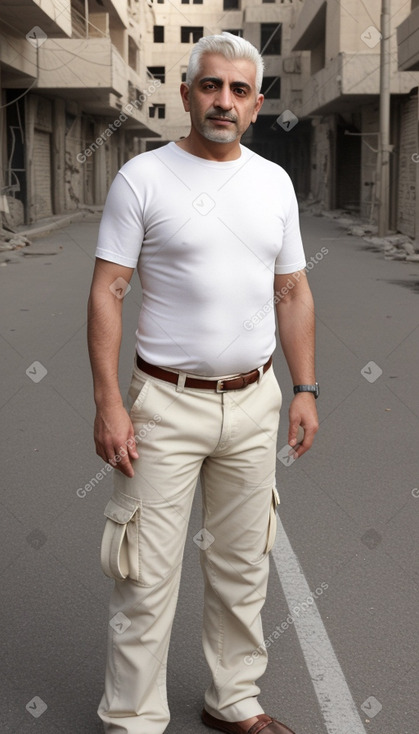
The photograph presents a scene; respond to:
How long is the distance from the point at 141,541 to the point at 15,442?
12.2 feet

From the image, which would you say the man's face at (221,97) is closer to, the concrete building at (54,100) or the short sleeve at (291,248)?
the short sleeve at (291,248)

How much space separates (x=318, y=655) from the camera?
3.52m

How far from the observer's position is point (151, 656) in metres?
2.80

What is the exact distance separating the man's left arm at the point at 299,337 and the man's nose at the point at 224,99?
56 centimetres

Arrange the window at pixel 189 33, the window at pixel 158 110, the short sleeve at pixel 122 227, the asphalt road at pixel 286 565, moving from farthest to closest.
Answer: the window at pixel 189 33 < the window at pixel 158 110 < the asphalt road at pixel 286 565 < the short sleeve at pixel 122 227

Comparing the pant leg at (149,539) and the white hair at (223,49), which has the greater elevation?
Result: the white hair at (223,49)

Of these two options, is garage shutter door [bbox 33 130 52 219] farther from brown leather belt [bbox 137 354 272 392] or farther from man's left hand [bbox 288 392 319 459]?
brown leather belt [bbox 137 354 272 392]

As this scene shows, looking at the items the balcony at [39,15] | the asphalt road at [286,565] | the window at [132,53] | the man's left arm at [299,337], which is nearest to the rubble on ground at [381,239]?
the balcony at [39,15]

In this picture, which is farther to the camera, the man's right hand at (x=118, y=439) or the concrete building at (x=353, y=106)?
the concrete building at (x=353, y=106)

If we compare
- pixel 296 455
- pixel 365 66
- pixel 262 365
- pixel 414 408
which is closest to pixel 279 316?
pixel 262 365

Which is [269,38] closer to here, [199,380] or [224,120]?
[224,120]

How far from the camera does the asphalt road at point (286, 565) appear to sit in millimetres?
3236

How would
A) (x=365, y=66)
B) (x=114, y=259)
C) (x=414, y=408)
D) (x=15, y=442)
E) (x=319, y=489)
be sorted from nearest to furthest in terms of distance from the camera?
(x=114, y=259), (x=319, y=489), (x=15, y=442), (x=414, y=408), (x=365, y=66)

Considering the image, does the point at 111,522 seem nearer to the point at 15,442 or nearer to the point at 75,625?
the point at 75,625
